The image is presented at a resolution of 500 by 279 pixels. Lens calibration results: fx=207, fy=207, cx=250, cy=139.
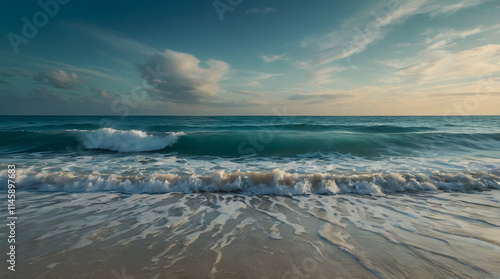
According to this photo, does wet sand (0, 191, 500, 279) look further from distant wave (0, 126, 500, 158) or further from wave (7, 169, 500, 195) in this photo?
distant wave (0, 126, 500, 158)

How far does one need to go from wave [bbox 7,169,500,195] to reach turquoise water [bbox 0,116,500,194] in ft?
0.09

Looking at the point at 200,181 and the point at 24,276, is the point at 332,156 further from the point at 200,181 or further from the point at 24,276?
the point at 24,276

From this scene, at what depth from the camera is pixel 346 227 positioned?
362 centimetres

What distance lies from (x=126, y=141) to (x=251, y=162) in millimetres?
8284

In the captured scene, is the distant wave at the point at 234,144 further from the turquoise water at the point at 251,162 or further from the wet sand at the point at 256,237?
the wet sand at the point at 256,237

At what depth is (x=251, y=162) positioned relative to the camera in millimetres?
9469

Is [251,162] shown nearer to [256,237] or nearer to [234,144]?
[234,144]

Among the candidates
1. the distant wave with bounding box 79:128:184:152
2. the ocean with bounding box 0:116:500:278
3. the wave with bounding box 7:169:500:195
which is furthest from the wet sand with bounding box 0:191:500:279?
the distant wave with bounding box 79:128:184:152

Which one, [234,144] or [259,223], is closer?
[259,223]

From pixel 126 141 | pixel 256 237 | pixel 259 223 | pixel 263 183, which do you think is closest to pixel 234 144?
pixel 126 141

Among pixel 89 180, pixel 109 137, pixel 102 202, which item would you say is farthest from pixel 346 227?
pixel 109 137

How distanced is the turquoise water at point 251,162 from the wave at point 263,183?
0.09ft

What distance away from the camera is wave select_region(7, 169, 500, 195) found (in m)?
5.68

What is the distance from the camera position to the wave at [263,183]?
5.68 meters
